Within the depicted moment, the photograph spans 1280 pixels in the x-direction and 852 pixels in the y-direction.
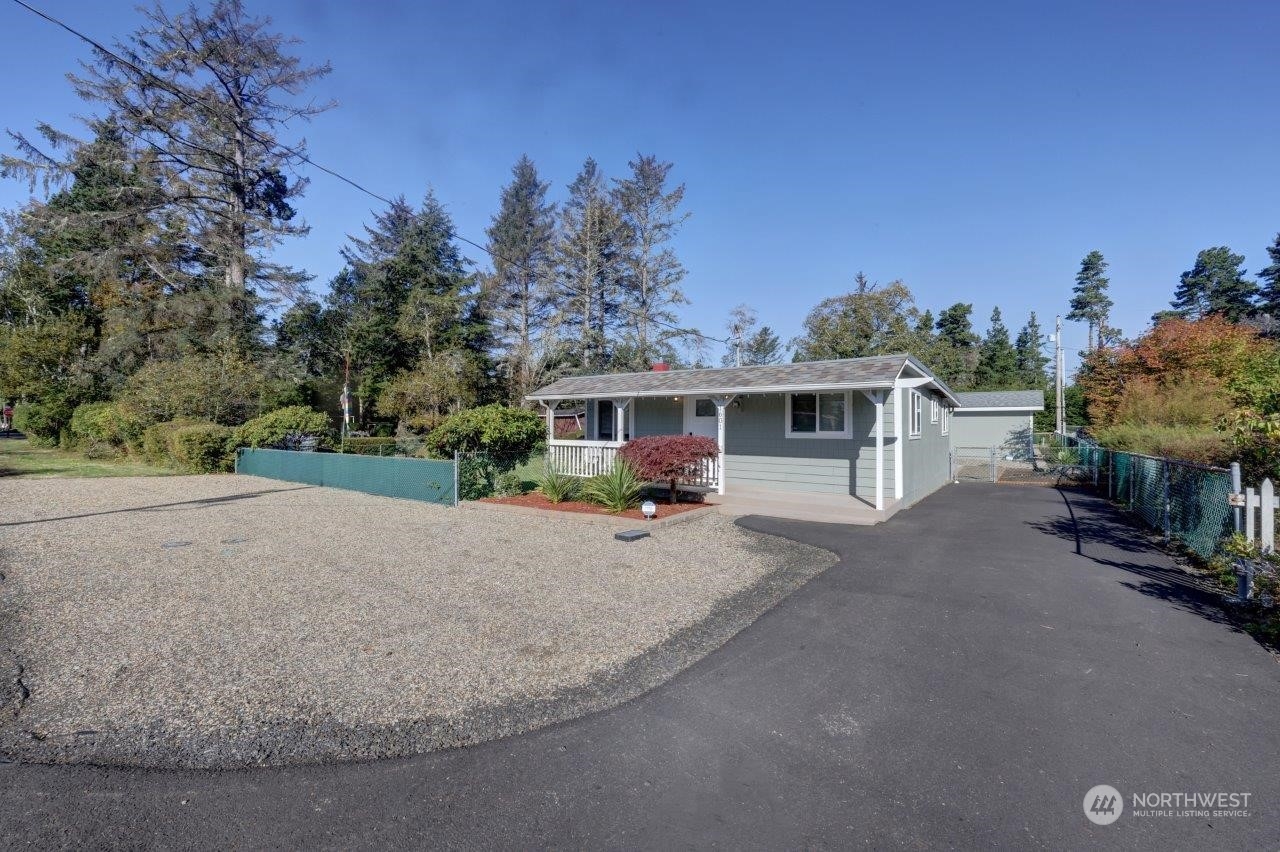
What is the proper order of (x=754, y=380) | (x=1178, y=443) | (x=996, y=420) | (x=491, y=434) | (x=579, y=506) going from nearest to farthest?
(x=579, y=506), (x=1178, y=443), (x=491, y=434), (x=754, y=380), (x=996, y=420)

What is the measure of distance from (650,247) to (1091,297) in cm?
4781

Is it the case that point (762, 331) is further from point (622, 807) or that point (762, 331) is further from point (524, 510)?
point (622, 807)

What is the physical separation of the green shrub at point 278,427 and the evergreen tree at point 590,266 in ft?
51.2

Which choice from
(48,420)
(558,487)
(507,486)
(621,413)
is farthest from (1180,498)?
(48,420)

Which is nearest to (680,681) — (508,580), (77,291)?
(508,580)

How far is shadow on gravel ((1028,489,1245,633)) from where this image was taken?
5328 mm

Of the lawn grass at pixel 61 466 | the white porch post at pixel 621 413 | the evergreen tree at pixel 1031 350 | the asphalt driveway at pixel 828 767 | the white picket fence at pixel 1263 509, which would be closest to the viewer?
the asphalt driveway at pixel 828 767

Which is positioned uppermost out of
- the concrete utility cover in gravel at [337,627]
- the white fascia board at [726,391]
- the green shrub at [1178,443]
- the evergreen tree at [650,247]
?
the evergreen tree at [650,247]

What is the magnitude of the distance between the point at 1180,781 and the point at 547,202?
125 feet

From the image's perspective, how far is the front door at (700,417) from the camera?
1370 cm

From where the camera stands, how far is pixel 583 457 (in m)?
13.7

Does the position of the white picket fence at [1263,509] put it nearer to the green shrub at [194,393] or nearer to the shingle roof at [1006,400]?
the shingle roof at [1006,400]

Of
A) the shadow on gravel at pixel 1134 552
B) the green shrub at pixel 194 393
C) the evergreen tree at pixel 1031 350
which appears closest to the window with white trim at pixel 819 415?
the shadow on gravel at pixel 1134 552

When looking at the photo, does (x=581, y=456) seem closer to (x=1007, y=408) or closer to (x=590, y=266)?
(x=1007, y=408)
